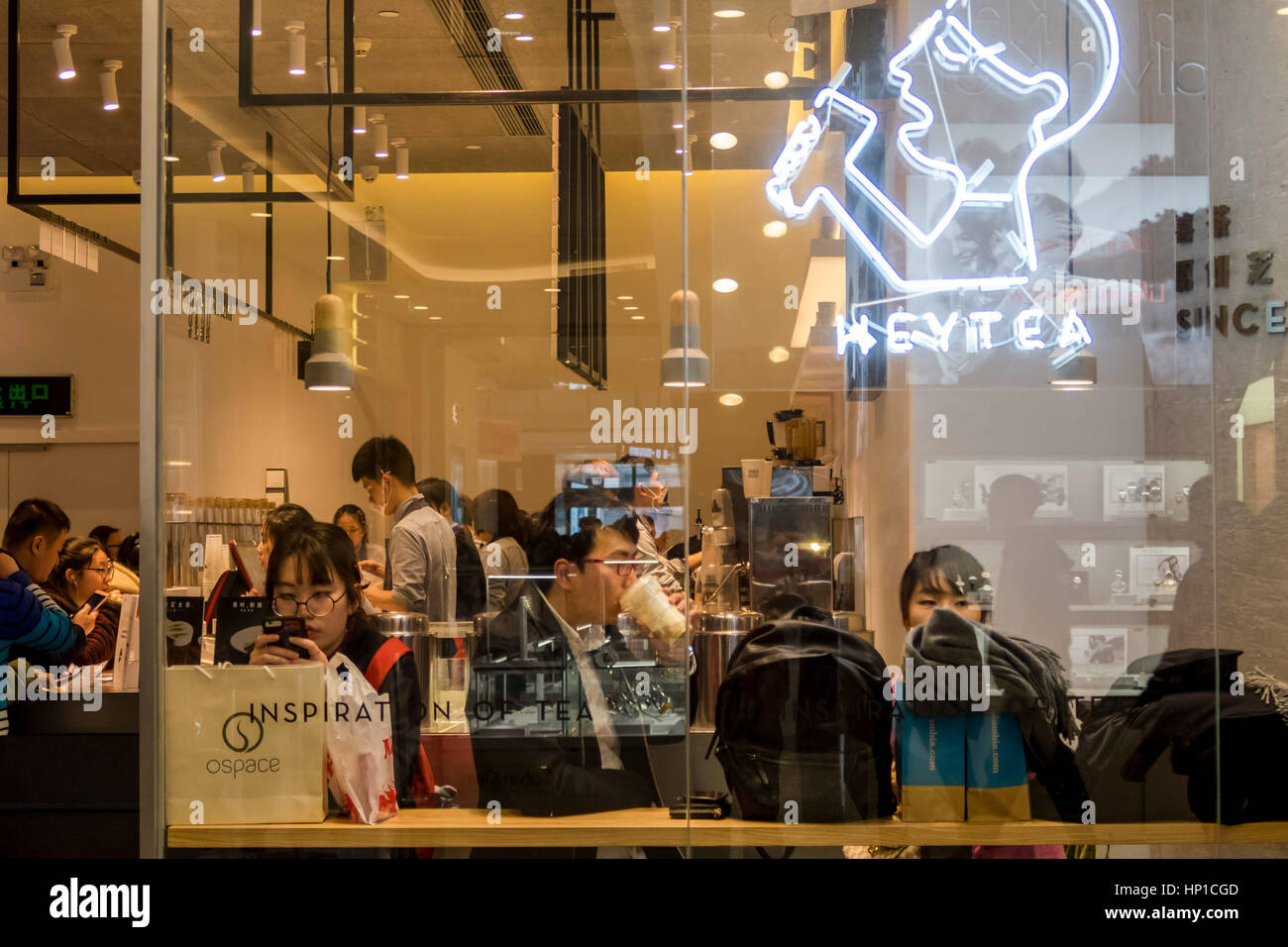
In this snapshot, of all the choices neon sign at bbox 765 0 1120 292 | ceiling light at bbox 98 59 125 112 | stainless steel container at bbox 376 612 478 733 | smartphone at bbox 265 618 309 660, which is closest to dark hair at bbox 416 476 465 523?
stainless steel container at bbox 376 612 478 733

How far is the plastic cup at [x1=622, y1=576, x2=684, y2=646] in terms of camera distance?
2.55 m

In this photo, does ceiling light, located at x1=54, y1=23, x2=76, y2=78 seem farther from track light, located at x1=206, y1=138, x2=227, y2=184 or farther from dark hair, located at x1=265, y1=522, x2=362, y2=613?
dark hair, located at x1=265, y1=522, x2=362, y2=613

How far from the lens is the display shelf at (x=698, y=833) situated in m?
2.33

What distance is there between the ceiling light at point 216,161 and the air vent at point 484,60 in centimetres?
65

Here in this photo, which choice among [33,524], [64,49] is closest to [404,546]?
[33,524]

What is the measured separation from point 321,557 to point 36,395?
660 cm

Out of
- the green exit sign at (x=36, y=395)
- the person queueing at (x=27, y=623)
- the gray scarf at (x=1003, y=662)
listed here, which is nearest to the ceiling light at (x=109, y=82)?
the green exit sign at (x=36, y=395)

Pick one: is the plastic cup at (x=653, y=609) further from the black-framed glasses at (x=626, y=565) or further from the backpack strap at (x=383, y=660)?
the backpack strap at (x=383, y=660)

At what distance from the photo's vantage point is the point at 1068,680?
→ 2.48 meters

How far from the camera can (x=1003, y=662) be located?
243 centimetres

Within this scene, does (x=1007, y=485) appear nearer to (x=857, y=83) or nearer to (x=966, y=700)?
(x=966, y=700)

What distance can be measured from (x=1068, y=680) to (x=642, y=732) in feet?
3.19

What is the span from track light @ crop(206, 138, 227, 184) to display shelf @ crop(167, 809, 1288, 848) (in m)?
1.55

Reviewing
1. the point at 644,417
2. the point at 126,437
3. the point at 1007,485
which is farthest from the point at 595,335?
the point at 126,437
